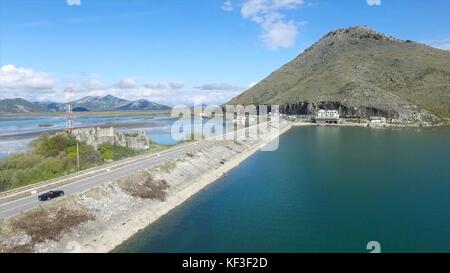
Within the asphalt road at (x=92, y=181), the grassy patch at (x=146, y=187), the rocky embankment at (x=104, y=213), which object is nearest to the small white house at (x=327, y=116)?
the asphalt road at (x=92, y=181)

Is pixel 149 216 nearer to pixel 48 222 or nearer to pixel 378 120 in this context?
pixel 48 222

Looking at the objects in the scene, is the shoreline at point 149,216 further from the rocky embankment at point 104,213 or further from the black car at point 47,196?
the black car at point 47,196

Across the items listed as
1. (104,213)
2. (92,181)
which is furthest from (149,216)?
(92,181)

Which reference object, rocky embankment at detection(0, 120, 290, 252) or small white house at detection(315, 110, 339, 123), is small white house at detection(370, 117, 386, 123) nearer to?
small white house at detection(315, 110, 339, 123)

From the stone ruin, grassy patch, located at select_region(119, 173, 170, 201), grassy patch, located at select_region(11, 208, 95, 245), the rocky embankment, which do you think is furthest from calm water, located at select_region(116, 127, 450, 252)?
the stone ruin

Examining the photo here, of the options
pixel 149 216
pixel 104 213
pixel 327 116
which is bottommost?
pixel 149 216
